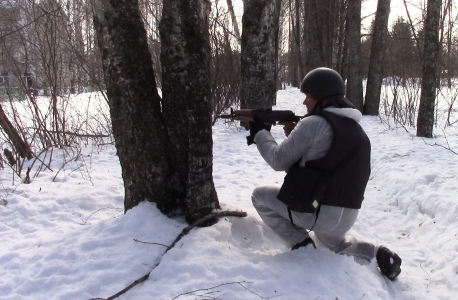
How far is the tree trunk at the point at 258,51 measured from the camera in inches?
287

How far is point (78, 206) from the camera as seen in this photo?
12.7 ft

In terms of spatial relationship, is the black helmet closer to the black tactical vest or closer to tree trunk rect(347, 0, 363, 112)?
the black tactical vest

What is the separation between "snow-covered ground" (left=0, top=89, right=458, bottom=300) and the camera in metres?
2.14

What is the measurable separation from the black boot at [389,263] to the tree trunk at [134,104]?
62.7 inches

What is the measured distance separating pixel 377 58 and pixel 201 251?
10662mm

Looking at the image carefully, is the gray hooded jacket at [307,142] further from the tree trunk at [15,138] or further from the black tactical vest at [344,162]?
the tree trunk at [15,138]

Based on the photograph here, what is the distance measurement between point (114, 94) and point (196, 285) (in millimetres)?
1493

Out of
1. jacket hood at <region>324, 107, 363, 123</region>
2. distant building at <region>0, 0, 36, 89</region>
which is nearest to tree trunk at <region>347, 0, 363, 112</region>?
distant building at <region>0, 0, 36, 89</region>

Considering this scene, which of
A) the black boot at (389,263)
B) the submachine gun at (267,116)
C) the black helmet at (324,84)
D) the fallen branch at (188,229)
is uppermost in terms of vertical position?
the black helmet at (324,84)

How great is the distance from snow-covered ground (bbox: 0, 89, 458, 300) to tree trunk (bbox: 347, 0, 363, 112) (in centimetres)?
740

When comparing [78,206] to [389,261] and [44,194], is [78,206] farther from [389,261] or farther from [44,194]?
[389,261]

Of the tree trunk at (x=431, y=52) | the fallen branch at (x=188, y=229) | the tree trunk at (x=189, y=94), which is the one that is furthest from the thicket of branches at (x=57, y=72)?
the fallen branch at (x=188, y=229)

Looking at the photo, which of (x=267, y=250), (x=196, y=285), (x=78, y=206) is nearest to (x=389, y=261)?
(x=267, y=250)

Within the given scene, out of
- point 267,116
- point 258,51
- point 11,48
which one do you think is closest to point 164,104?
point 267,116
